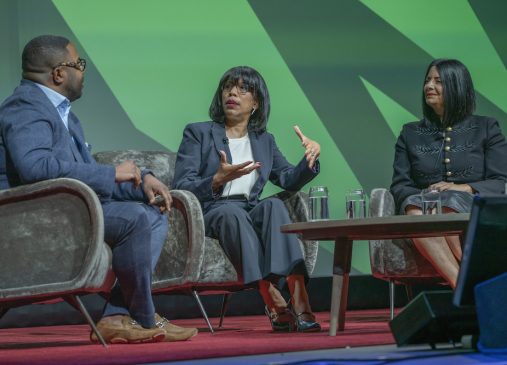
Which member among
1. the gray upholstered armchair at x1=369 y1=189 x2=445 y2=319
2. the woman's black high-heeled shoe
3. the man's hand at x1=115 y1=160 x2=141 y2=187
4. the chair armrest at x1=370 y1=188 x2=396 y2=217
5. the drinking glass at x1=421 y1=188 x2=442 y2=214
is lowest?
the woman's black high-heeled shoe

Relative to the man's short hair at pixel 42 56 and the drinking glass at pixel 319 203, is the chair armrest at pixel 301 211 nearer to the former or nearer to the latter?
the drinking glass at pixel 319 203

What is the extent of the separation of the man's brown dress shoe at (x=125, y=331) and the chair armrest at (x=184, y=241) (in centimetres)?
63

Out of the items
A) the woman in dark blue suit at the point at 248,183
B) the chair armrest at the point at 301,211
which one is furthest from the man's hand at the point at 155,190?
the chair armrest at the point at 301,211

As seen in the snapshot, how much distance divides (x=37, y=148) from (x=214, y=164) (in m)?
1.45

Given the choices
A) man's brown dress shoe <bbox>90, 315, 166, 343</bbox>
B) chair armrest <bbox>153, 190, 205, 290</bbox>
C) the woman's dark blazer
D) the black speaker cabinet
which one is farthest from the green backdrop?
the black speaker cabinet

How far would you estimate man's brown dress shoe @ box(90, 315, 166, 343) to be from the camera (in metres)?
3.24

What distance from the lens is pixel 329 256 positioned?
579 cm

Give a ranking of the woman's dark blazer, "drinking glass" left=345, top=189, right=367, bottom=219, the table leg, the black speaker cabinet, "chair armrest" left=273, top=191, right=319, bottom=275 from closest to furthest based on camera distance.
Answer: the black speaker cabinet → the table leg → "drinking glass" left=345, top=189, right=367, bottom=219 → "chair armrest" left=273, top=191, right=319, bottom=275 → the woman's dark blazer

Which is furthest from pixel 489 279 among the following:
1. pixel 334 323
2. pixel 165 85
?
pixel 165 85

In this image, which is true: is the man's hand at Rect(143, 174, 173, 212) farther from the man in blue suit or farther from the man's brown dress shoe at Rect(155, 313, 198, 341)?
the man's brown dress shoe at Rect(155, 313, 198, 341)

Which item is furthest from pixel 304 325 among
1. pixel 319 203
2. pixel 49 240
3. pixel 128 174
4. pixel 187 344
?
pixel 49 240

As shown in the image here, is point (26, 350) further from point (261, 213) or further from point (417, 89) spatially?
point (417, 89)

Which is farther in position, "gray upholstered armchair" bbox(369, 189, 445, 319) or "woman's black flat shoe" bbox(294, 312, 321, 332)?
"gray upholstered armchair" bbox(369, 189, 445, 319)

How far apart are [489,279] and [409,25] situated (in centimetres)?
400
